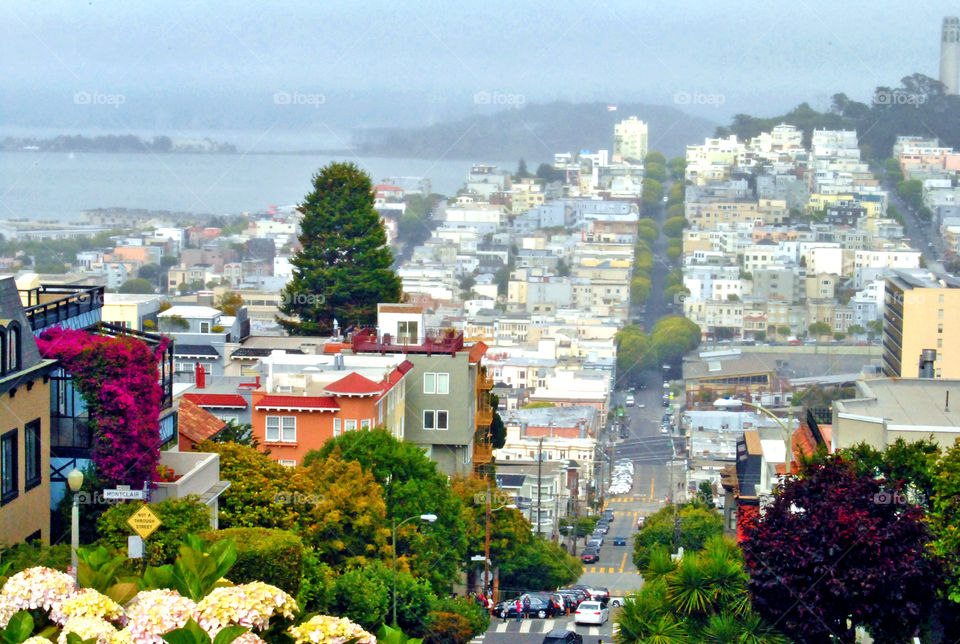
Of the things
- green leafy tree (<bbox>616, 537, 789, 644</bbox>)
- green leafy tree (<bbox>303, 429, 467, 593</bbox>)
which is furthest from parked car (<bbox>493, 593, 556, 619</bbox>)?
green leafy tree (<bbox>616, 537, 789, 644</bbox>)

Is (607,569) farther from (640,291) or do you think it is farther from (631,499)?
(640,291)

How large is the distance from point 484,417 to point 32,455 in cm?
1681

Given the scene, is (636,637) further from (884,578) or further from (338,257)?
(338,257)

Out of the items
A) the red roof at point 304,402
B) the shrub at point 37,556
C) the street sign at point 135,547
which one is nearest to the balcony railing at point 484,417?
the red roof at point 304,402

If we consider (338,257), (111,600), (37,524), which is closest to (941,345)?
(338,257)

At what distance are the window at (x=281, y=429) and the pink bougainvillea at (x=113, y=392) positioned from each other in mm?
8469

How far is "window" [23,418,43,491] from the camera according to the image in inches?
522

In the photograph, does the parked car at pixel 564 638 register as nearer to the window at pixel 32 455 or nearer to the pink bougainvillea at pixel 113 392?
the pink bougainvillea at pixel 113 392

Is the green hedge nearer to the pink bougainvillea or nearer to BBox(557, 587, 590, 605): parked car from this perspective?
the pink bougainvillea

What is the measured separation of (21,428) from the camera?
1308cm

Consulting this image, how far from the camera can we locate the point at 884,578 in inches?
488

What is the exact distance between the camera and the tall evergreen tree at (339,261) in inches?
1356

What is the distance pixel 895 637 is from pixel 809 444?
810cm

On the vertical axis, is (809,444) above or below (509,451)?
above
